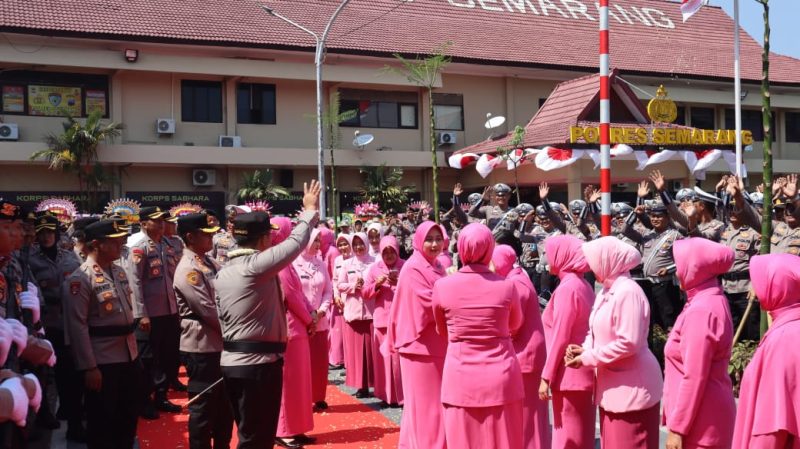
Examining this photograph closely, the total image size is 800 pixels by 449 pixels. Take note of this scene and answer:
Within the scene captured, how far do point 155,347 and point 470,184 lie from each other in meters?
19.2

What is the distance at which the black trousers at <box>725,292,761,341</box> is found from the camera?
27.9 ft

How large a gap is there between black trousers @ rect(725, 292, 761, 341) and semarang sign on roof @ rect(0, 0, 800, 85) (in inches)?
684

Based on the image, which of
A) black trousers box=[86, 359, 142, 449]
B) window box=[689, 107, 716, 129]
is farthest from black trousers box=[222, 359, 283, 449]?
window box=[689, 107, 716, 129]

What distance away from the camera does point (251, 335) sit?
5078mm

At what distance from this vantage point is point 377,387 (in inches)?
342

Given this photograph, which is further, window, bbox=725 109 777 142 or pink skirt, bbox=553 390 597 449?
window, bbox=725 109 777 142

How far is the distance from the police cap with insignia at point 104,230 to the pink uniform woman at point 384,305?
3132 millimetres

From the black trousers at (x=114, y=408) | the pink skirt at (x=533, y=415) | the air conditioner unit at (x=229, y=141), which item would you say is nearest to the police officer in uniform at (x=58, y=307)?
the black trousers at (x=114, y=408)

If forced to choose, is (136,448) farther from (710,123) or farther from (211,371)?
(710,123)

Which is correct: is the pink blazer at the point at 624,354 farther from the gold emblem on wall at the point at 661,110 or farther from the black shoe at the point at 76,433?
the gold emblem on wall at the point at 661,110

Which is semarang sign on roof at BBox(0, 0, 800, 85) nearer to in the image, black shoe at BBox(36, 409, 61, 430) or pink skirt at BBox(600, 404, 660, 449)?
black shoe at BBox(36, 409, 61, 430)

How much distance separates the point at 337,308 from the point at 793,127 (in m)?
28.5

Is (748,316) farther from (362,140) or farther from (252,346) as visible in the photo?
(362,140)

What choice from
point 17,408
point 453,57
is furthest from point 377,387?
point 453,57
